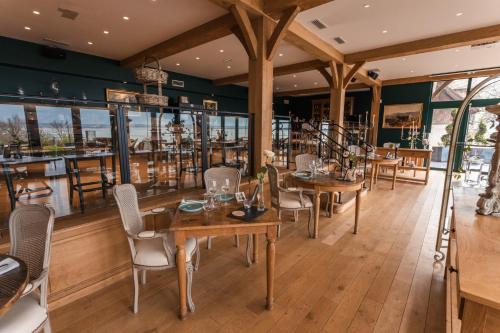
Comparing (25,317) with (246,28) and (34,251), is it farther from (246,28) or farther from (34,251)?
(246,28)

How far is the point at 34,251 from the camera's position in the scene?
1500 mm

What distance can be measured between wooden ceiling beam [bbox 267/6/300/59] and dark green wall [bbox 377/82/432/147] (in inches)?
333

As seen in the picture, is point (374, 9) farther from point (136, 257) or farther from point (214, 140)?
→ point (136, 257)

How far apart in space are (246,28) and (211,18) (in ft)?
3.66

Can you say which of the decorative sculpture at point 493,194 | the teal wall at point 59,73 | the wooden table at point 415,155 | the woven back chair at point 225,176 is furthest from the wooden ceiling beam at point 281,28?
the teal wall at point 59,73

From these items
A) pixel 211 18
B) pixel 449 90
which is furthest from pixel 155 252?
pixel 449 90

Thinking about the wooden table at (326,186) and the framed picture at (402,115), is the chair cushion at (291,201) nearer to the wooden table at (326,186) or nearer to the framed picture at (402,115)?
the wooden table at (326,186)

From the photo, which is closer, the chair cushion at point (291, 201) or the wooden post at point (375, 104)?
the chair cushion at point (291, 201)

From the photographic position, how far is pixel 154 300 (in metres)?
2.05

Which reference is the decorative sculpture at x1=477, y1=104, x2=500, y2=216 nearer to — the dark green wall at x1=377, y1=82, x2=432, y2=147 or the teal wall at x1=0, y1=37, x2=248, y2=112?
the teal wall at x1=0, y1=37, x2=248, y2=112

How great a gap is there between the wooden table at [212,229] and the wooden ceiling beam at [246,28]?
115 inches

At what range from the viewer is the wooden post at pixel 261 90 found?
378cm

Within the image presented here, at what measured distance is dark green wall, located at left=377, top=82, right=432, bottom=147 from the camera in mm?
9180

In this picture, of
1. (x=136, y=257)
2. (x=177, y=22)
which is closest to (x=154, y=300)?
(x=136, y=257)
